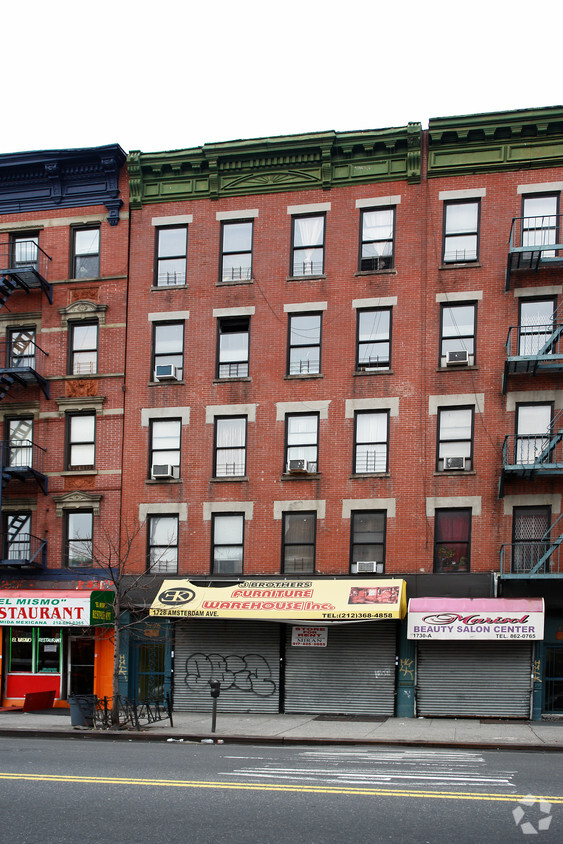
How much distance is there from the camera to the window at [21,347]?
2900 centimetres

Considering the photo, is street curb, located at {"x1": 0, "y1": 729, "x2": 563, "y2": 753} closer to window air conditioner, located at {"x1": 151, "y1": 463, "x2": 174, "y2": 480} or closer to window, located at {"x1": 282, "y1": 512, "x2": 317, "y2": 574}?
window, located at {"x1": 282, "y1": 512, "x2": 317, "y2": 574}

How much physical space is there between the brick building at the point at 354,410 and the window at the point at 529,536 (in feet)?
0.18

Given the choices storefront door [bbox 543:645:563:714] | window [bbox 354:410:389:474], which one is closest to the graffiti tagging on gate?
window [bbox 354:410:389:474]

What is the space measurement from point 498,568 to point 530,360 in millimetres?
5494

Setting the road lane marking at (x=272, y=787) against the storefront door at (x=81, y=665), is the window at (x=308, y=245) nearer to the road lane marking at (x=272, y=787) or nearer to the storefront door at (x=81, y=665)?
the storefront door at (x=81, y=665)

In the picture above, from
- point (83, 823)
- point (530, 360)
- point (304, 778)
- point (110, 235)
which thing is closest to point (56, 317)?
point (110, 235)

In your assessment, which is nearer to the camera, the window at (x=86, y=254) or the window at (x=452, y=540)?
the window at (x=452, y=540)

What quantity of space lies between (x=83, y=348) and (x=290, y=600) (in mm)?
10348

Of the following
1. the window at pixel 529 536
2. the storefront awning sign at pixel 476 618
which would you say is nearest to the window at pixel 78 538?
the storefront awning sign at pixel 476 618

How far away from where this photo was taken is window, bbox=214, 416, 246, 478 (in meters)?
27.1

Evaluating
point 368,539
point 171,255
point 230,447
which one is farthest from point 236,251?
point 368,539

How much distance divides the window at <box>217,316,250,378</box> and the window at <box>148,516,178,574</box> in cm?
461

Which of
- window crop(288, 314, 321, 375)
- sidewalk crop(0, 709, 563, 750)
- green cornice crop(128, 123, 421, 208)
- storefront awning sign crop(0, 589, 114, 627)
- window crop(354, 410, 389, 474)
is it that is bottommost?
sidewalk crop(0, 709, 563, 750)

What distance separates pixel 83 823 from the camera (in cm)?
945
